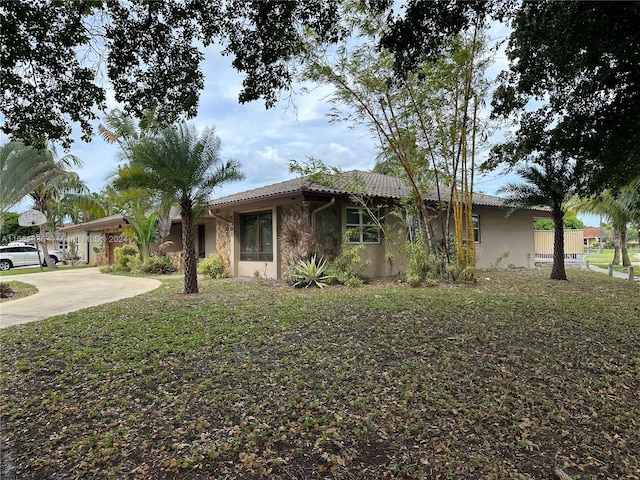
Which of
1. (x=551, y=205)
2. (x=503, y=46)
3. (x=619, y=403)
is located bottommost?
(x=619, y=403)

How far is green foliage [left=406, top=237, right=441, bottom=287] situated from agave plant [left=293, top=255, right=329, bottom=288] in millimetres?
2287

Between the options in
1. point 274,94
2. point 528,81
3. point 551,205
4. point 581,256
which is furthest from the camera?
point 581,256

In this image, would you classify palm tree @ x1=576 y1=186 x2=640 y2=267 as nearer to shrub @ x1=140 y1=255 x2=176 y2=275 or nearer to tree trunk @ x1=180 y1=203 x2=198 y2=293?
tree trunk @ x1=180 y1=203 x2=198 y2=293

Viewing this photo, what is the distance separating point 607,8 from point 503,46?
2.60 m

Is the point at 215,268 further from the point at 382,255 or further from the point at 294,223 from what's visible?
the point at 382,255

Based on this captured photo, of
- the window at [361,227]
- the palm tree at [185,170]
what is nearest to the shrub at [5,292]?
the palm tree at [185,170]

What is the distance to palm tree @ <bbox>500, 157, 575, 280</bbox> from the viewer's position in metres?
11.3

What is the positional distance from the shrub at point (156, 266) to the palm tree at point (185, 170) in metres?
7.35

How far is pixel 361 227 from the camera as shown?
12516mm

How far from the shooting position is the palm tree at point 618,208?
42.2ft

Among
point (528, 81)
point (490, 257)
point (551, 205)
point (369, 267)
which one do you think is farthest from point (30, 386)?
point (490, 257)

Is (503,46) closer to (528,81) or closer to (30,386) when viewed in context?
(528,81)

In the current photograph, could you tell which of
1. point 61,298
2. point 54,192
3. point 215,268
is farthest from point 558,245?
point 54,192

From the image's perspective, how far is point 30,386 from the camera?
158 inches
